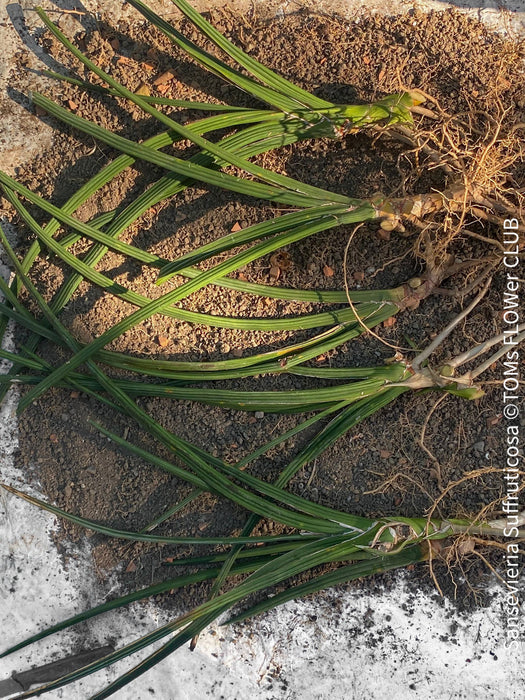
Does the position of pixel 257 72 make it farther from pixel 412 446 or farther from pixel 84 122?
pixel 412 446

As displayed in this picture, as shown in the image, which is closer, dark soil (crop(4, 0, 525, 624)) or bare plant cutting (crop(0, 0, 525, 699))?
bare plant cutting (crop(0, 0, 525, 699))

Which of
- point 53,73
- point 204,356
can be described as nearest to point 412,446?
point 204,356

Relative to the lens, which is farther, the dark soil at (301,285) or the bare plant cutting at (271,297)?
the dark soil at (301,285)
